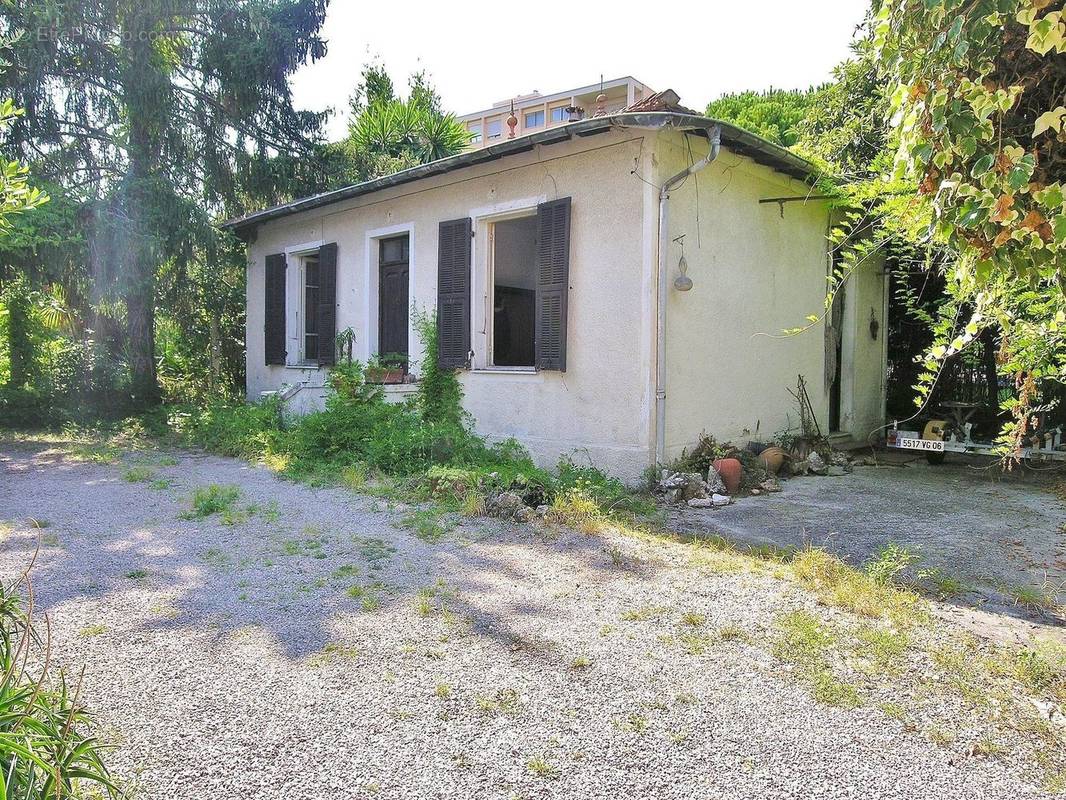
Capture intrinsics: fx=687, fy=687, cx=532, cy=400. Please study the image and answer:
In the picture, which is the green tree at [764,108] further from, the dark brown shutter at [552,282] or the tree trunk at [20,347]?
the tree trunk at [20,347]

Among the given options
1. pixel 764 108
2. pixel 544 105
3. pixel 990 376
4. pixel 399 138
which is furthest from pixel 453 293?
pixel 544 105

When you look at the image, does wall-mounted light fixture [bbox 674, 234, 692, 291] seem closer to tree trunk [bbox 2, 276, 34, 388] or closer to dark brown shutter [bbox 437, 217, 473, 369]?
dark brown shutter [bbox 437, 217, 473, 369]

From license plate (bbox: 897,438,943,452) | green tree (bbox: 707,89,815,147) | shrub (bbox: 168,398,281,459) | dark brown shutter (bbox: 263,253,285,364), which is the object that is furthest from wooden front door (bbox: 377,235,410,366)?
green tree (bbox: 707,89,815,147)

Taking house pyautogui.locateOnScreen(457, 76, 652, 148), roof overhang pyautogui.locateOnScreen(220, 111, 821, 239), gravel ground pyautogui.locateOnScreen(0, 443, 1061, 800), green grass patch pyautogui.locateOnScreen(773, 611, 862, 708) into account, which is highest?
house pyautogui.locateOnScreen(457, 76, 652, 148)

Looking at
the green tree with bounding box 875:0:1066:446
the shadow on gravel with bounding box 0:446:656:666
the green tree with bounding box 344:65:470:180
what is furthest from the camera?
the green tree with bounding box 344:65:470:180

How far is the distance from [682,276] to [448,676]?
4.98 meters

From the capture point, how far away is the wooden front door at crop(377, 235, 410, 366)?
9352mm

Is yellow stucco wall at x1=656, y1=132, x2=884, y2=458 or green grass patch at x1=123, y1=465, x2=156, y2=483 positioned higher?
yellow stucco wall at x1=656, y1=132, x2=884, y2=458

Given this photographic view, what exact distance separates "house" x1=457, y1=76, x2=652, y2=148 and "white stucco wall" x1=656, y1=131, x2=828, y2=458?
16.7 m

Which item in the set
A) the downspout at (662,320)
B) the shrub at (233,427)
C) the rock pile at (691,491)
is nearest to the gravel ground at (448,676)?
the rock pile at (691,491)

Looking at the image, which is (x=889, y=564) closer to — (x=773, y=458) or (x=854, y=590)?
(x=854, y=590)

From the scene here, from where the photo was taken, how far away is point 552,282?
717 centimetres

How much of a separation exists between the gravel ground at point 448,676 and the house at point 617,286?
2.51 meters

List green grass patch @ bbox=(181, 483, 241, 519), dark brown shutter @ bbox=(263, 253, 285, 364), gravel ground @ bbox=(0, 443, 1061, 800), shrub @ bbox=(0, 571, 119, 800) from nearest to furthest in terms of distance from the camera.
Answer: shrub @ bbox=(0, 571, 119, 800), gravel ground @ bbox=(0, 443, 1061, 800), green grass patch @ bbox=(181, 483, 241, 519), dark brown shutter @ bbox=(263, 253, 285, 364)
